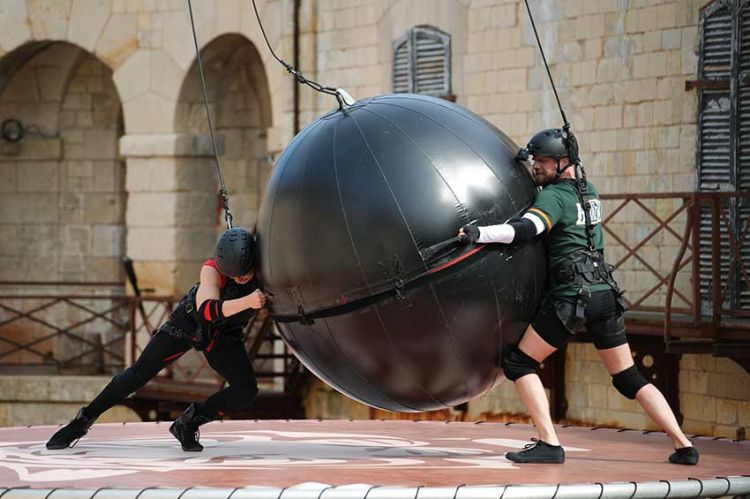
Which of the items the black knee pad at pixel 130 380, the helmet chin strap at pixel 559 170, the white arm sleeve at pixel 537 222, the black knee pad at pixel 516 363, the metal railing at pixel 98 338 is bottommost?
the metal railing at pixel 98 338

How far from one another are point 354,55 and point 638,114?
4093 mm

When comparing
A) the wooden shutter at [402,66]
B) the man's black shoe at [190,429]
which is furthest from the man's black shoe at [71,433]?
the wooden shutter at [402,66]

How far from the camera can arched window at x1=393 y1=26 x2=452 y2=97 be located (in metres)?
19.0

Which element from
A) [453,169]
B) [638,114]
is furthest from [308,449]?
[638,114]

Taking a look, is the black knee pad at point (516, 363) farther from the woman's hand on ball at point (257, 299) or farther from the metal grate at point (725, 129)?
the metal grate at point (725, 129)

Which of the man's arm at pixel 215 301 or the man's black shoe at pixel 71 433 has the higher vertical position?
the man's arm at pixel 215 301

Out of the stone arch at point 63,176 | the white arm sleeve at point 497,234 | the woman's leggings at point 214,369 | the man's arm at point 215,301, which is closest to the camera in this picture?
the white arm sleeve at point 497,234

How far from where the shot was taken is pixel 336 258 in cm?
938

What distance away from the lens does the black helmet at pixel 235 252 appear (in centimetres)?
989

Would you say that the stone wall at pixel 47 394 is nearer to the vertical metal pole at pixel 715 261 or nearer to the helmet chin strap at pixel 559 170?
the vertical metal pole at pixel 715 261

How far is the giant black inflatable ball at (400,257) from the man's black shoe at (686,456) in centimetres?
99

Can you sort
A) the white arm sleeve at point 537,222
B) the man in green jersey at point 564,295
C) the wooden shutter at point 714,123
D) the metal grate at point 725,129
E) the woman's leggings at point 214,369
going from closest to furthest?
the white arm sleeve at point 537,222
the man in green jersey at point 564,295
the woman's leggings at point 214,369
the metal grate at point 725,129
the wooden shutter at point 714,123

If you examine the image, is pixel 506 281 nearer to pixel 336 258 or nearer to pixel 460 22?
pixel 336 258

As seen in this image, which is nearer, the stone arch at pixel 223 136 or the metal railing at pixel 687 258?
the metal railing at pixel 687 258
